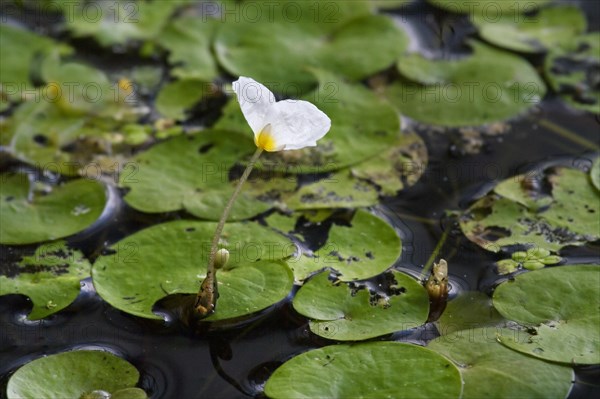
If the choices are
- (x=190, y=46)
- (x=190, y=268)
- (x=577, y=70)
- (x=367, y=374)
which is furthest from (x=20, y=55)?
(x=577, y=70)

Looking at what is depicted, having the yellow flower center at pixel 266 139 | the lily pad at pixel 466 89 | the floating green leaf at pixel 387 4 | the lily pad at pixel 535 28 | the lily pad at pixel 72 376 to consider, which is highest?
the yellow flower center at pixel 266 139

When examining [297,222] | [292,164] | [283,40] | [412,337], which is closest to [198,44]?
[283,40]

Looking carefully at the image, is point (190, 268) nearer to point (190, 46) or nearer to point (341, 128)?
point (341, 128)

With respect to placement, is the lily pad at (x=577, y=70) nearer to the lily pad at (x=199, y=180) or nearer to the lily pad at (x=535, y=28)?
the lily pad at (x=535, y=28)

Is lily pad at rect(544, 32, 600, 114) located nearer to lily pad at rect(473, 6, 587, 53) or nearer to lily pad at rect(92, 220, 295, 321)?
lily pad at rect(473, 6, 587, 53)

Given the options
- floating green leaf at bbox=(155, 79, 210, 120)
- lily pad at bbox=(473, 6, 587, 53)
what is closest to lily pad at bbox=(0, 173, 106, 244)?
floating green leaf at bbox=(155, 79, 210, 120)

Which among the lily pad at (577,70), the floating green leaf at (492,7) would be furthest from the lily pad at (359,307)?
the floating green leaf at (492,7)
